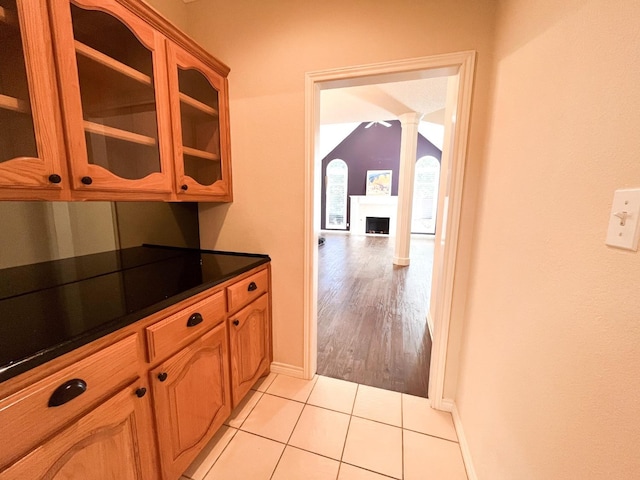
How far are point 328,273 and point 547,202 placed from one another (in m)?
3.74

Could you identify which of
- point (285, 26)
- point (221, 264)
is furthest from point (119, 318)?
point (285, 26)

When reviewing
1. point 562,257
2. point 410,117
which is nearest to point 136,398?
point 562,257

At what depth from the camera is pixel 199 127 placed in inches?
62.0

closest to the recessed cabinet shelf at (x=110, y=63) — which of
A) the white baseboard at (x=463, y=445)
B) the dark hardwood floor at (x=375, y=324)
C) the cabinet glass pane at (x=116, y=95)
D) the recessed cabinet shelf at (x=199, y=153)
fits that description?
the cabinet glass pane at (x=116, y=95)

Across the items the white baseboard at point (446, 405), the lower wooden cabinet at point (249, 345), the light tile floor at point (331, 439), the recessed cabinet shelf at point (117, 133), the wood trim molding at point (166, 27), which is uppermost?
the wood trim molding at point (166, 27)

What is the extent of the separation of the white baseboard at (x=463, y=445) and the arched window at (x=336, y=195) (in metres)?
8.23

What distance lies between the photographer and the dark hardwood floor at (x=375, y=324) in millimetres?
1926

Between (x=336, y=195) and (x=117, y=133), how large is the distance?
865 cm

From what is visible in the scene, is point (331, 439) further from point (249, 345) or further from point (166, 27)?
point (166, 27)

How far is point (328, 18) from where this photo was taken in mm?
1461

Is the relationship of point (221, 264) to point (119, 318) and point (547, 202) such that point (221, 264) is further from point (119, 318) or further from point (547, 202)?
point (547, 202)

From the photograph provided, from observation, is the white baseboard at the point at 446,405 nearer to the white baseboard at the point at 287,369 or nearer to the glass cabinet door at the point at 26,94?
the white baseboard at the point at 287,369

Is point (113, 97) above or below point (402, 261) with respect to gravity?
above

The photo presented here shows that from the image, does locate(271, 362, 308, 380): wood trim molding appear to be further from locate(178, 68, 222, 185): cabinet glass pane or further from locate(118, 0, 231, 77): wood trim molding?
locate(118, 0, 231, 77): wood trim molding
